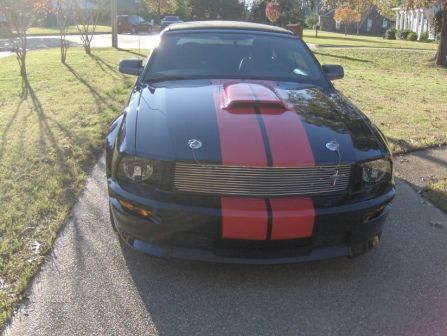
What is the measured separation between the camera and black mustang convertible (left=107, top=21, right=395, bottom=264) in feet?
9.61

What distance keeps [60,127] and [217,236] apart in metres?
4.46

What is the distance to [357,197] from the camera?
3160 mm

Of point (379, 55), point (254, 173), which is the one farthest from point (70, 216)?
point (379, 55)

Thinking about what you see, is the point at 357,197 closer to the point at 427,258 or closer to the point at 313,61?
the point at 427,258

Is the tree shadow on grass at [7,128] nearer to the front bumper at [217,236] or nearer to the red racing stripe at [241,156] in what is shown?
the front bumper at [217,236]

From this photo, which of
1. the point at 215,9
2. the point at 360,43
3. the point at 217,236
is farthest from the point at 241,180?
the point at 215,9

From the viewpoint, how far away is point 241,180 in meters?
2.98

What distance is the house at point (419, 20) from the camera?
153ft

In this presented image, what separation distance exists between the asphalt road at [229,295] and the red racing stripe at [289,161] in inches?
17.3

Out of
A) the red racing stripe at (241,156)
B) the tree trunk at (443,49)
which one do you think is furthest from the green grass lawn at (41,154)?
the tree trunk at (443,49)

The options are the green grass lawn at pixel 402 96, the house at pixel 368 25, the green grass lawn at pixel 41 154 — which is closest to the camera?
the green grass lawn at pixel 41 154

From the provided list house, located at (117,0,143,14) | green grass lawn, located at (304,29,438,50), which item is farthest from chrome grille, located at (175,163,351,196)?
house, located at (117,0,143,14)

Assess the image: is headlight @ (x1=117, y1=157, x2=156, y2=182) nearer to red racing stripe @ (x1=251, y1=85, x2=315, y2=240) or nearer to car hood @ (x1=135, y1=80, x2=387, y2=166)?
car hood @ (x1=135, y1=80, x2=387, y2=166)

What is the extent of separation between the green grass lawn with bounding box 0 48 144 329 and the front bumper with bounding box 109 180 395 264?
2.66 feet
